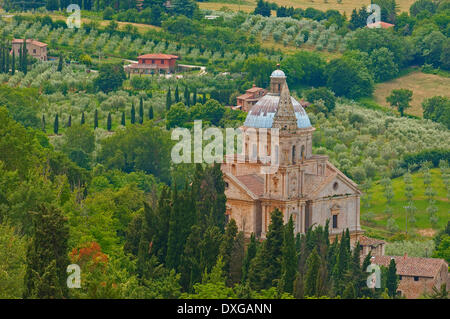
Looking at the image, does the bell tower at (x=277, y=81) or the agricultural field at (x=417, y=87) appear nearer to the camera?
the bell tower at (x=277, y=81)

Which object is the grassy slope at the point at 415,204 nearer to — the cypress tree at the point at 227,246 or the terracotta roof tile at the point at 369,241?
the terracotta roof tile at the point at 369,241

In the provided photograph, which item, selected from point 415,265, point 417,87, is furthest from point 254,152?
point 417,87

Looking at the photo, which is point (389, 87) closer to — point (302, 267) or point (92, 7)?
point (92, 7)

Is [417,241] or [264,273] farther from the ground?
[264,273]

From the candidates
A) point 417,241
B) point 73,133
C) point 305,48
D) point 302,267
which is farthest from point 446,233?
point 305,48

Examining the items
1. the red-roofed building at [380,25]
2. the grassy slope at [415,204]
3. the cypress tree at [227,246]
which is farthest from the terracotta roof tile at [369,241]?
the red-roofed building at [380,25]

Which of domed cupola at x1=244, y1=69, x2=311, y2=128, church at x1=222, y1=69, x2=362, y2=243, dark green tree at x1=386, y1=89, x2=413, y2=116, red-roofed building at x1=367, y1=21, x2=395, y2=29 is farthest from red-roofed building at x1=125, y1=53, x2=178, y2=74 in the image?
church at x1=222, y1=69, x2=362, y2=243

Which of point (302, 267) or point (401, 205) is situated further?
point (401, 205)
